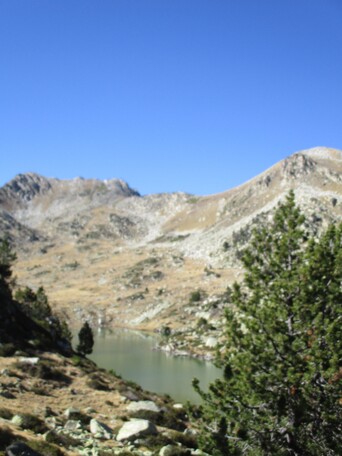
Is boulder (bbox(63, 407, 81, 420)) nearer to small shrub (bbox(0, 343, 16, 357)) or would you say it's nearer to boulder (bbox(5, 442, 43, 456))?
boulder (bbox(5, 442, 43, 456))

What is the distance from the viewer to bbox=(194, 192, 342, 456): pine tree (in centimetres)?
1720

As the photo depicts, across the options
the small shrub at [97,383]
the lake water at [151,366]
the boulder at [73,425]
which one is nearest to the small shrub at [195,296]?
the lake water at [151,366]

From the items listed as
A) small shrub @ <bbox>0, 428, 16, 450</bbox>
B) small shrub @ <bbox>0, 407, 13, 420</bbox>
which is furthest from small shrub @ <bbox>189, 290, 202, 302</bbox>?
small shrub @ <bbox>0, 428, 16, 450</bbox>

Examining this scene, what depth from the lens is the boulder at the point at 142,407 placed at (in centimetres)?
3257

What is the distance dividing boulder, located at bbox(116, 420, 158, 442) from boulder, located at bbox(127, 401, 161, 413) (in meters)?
5.46

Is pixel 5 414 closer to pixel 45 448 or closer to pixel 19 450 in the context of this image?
pixel 45 448

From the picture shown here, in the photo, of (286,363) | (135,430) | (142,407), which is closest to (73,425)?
(135,430)

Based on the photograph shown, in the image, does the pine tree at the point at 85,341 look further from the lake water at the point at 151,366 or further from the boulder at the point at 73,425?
the boulder at the point at 73,425

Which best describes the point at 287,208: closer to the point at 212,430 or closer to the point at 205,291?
the point at 212,430

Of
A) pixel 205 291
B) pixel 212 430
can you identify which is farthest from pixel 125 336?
pixel 212 430

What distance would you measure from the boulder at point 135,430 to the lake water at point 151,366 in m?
30.7

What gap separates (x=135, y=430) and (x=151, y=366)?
5686 cm

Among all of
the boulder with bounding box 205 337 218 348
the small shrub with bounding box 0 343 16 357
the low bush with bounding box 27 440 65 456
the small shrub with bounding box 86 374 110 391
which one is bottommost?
the low bush with bounding box 27 440 65 456

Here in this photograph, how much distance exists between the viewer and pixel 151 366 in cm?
8150
